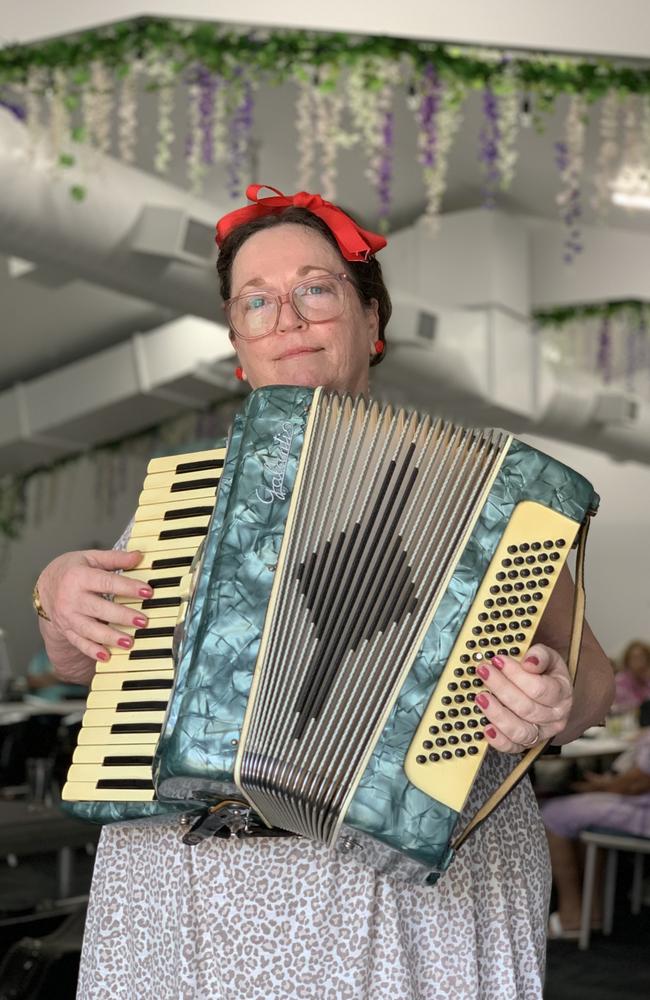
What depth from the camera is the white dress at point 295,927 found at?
1.60m

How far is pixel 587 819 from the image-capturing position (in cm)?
585

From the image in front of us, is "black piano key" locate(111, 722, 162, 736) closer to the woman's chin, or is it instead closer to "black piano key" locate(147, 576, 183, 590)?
"black piano key" locate(147, 576, 183, 590)

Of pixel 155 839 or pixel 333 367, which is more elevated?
pixel 333 367

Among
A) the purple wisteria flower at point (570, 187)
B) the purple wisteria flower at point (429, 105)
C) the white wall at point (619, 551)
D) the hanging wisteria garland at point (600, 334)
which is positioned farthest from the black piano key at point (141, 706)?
the white wall at point (619, 551)

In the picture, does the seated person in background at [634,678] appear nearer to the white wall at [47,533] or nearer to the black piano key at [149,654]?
the white wall at [47,533]

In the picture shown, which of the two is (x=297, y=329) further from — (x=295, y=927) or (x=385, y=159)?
(x=385, y=159)

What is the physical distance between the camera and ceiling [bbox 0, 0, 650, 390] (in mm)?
4980

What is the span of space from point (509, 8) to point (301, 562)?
12.6 ft

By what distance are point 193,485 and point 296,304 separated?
1.08 ft

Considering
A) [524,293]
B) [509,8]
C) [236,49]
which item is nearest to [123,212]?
[236,49]

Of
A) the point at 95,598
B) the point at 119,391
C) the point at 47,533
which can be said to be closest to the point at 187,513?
the point at 95,598

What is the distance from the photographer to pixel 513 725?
145cm

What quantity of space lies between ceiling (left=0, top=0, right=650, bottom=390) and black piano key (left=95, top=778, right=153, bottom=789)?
3.85 metres

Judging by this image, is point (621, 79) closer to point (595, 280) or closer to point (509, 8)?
point (509, 8)
